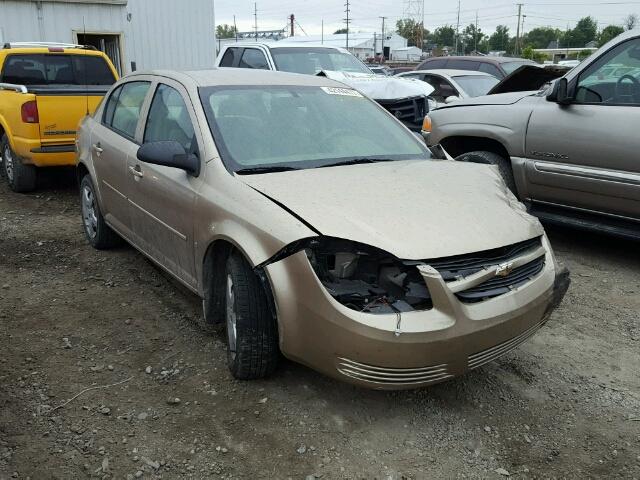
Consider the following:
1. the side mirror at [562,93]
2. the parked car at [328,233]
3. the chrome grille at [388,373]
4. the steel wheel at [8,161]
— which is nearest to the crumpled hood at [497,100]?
the side mirror at [562,93]

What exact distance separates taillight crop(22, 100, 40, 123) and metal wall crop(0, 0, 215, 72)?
9629mm

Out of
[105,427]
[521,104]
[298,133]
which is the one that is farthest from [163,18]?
[105,427]

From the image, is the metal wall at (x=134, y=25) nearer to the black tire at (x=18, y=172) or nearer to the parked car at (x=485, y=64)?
the parked car at (x=485, y=64)

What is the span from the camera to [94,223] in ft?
18.7

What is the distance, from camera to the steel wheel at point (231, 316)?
3379 mm

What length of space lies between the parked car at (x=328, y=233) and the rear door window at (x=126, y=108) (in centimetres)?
16

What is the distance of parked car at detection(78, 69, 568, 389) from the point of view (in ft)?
9.36

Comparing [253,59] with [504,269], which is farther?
[253,59]

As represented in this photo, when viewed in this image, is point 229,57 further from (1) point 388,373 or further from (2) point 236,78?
(1) point 388,373

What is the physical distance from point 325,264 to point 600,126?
135 inches

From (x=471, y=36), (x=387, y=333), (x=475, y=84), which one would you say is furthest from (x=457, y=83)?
(x=471, y=36)

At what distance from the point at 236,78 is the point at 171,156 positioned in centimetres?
90

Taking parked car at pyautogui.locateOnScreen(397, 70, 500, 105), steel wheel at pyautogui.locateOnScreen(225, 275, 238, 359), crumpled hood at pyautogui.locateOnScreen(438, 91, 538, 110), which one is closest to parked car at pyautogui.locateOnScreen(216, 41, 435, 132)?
parked car at pyautogui.locateOnScreen(397, 70, 500, 105)

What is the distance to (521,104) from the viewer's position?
238 inches
